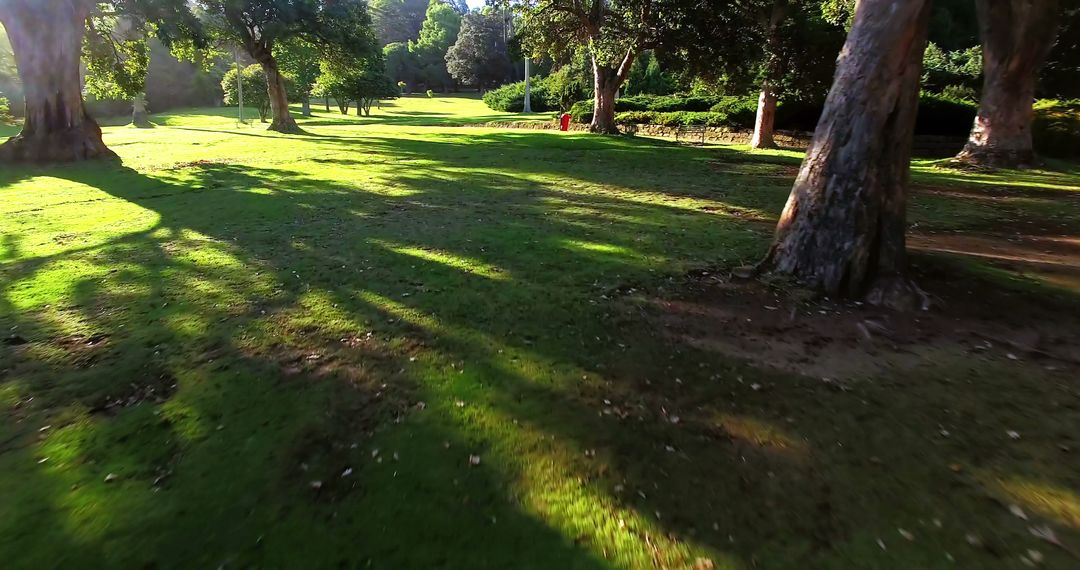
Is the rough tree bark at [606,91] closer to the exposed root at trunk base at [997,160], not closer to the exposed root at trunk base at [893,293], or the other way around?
the exposed root at trunk base at [997,160]

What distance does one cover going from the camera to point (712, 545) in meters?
2.49

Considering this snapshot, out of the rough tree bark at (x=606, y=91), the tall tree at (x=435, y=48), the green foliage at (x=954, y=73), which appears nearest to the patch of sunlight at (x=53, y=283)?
the rough tree bark at (x=606, y=91)

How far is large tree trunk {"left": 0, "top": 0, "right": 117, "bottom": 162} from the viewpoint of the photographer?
13.8m

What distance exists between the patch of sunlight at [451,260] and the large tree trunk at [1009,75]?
1758 centimetres

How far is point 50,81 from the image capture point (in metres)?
14.4

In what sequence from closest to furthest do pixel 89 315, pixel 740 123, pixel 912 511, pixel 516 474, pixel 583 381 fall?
pixel 912 511
pixel 516 474
pixel 583 381
pixel 89 315
pixel 740 123

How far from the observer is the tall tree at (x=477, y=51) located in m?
77.2

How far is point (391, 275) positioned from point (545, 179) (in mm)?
7846

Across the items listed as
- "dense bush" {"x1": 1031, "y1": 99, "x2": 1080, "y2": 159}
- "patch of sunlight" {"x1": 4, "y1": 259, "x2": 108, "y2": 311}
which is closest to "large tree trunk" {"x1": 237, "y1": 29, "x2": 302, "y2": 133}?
"patch of sunlight" {"x1": 4, "y1": 259, "x2": 108, "y2": 311}

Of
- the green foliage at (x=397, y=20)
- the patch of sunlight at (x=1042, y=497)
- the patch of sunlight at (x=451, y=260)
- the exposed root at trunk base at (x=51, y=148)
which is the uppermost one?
the green foliage at (x=397, y=20)

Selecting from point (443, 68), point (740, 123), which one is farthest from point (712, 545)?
point (443, 68)

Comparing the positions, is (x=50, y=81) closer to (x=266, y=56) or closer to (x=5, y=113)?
(x=266, y=56)

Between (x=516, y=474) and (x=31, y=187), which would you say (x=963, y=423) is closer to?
(x=516, y=474)

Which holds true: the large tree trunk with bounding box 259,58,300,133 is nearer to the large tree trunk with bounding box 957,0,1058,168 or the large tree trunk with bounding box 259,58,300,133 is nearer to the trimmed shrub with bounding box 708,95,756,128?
the trimmed shrub with bounding box 708,95,756,128
